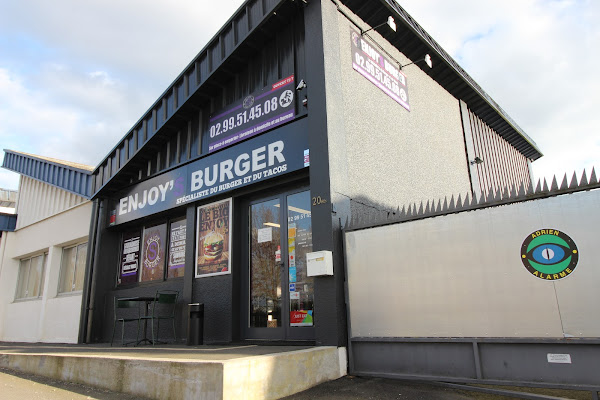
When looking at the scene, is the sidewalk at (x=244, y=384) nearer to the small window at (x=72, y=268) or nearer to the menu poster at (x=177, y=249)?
the menu poster at (x=177, y=249)

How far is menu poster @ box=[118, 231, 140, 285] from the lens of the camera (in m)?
9.70

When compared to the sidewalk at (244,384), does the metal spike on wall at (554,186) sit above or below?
above

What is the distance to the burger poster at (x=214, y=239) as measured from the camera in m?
7.39

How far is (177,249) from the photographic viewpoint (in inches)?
344

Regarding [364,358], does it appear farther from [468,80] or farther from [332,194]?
[468,80]

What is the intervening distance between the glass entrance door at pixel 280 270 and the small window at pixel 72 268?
6.37 m

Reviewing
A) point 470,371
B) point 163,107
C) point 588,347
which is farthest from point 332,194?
point 163,107

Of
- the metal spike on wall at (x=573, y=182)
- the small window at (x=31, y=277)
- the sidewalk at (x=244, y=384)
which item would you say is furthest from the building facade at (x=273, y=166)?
the small window at (x=31, y=277)

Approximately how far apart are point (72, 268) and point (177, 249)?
189 inches

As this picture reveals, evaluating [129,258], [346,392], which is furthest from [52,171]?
[346,392]

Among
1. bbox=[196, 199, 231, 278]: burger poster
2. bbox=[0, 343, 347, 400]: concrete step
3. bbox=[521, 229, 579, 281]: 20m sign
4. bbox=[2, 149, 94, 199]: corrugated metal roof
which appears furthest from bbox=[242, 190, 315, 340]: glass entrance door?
bbox=[2, 149, 94, 199]: corrugated metal roof

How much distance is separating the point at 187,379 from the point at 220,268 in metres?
3.56

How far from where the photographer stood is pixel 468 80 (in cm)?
1063

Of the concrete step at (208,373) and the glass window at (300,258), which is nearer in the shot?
the concrete step at (208,373)
